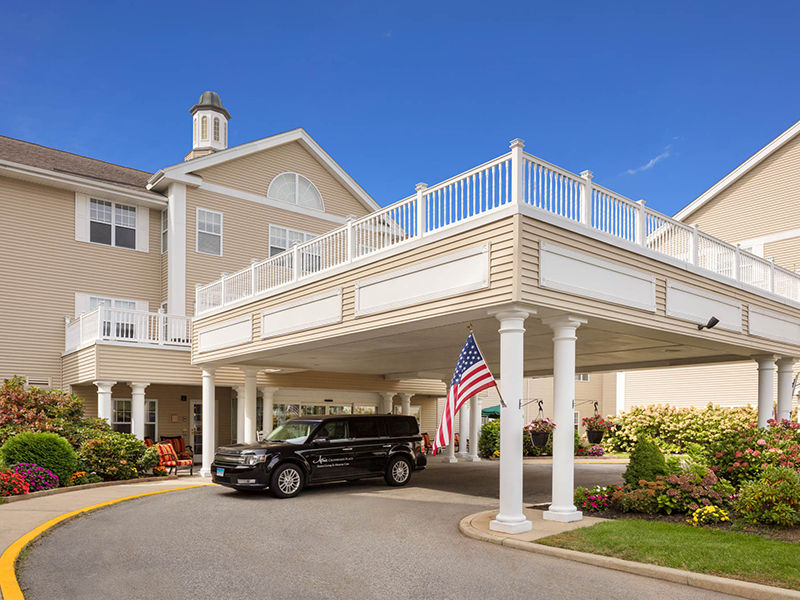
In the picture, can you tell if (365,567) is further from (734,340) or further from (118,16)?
(118,16)

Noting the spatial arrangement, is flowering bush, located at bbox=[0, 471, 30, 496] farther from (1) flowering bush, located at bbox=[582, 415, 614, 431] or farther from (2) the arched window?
(1) flowering bush, located at bbox=[582, 415, 614, 431]

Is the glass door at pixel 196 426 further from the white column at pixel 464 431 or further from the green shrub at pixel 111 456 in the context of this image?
the white column at pixel 464 431

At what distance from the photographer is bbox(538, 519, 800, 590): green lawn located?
301 inches

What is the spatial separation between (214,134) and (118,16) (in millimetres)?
5992

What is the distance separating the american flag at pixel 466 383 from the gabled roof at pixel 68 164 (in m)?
17.6

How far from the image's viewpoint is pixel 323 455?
15961 millimetres

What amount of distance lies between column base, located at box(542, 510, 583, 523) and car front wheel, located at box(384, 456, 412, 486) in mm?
6372

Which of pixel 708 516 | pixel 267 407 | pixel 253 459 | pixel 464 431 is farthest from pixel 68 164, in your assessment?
pixel 708 516

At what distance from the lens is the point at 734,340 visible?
16.0m

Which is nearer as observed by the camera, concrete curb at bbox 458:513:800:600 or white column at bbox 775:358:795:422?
concrete curb at bbox 458:513:800:600

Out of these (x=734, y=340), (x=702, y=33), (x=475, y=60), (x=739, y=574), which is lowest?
(x=739, y=574)

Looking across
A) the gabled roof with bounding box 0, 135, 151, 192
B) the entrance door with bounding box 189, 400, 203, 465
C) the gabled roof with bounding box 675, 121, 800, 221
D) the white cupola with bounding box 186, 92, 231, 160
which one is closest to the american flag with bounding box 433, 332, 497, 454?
the entrance door with bounding box 189, 400, 203, 465

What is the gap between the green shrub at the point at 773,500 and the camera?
980 centimetres

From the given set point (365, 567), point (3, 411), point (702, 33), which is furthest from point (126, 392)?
point (702, 33)
